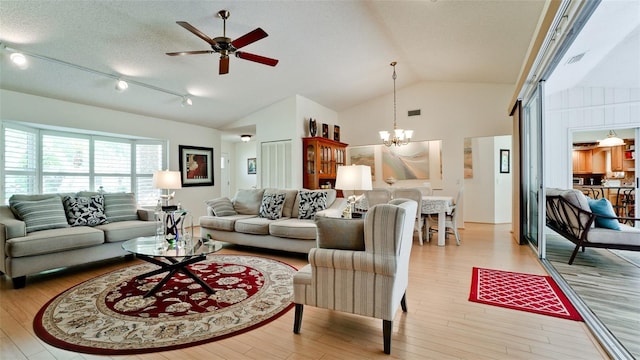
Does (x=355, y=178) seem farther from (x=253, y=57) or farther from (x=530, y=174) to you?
(x=530, y=174)

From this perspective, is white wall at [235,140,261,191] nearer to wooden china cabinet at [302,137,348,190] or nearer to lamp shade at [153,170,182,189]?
wooden china cabinet at [302,137,348,190]

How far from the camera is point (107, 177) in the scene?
544 cm

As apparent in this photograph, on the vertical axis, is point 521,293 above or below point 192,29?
below

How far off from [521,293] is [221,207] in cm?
421

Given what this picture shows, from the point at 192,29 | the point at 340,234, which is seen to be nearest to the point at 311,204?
the point at 340,234

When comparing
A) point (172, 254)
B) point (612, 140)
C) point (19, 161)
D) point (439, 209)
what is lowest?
point (172, 254)

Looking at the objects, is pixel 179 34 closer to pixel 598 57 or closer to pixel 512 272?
pixel 512 272

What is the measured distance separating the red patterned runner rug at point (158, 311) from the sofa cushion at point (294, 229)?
0.54m

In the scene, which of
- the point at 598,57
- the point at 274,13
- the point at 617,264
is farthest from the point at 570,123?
the point at 274,13

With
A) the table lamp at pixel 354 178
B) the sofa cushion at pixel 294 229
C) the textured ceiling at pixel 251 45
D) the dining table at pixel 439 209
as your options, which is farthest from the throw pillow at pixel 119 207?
the dining table at pixel 439 209

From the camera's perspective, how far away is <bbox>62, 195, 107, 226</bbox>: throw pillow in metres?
3.81

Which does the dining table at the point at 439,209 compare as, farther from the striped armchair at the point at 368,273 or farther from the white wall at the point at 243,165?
the white wall at the point at 243,165

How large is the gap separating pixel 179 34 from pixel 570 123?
7.07m

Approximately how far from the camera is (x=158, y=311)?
244 cm
